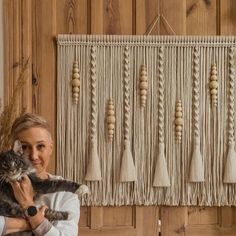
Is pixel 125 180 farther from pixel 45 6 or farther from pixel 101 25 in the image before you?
pixel 45 6

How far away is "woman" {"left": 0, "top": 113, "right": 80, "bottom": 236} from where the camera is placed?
4.33ft

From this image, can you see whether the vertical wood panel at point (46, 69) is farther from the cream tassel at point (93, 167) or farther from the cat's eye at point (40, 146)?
the cat's eye at point (40, 146)

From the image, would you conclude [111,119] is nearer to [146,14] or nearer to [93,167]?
[93,167]

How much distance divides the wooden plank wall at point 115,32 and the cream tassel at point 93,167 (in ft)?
0.52

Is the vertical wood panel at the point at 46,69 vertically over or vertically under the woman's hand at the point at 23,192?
over

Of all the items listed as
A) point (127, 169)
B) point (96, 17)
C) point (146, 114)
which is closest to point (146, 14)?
point (96, 17)

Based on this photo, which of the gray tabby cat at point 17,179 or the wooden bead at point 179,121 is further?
the wooden bead at point 179,121

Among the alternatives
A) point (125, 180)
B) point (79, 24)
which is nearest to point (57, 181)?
point (125, 180)

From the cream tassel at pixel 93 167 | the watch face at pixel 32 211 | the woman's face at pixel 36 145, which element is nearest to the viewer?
the watch face at pixel 32 211

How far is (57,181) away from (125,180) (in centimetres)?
57

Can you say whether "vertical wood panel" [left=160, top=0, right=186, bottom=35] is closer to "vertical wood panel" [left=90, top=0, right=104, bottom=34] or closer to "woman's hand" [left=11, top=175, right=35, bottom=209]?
"vertical wood panel" [left=90, top=0, right=104, bottom=34]

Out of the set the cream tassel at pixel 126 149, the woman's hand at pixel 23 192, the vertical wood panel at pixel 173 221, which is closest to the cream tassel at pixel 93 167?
the cream tassel at pixel 126 149

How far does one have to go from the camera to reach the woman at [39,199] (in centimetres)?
132

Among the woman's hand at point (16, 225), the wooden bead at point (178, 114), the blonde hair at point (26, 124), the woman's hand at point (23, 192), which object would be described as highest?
the wooden bead at point (178, 114)
